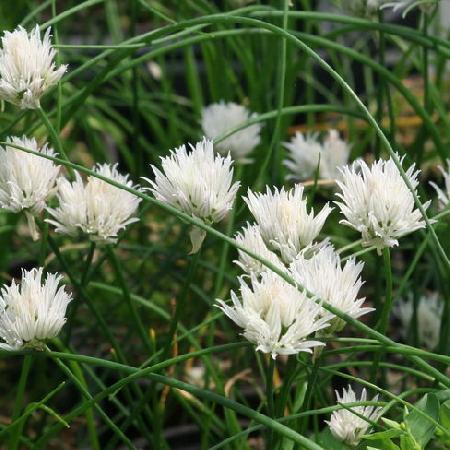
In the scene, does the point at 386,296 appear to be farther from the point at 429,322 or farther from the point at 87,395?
the point at 429,322

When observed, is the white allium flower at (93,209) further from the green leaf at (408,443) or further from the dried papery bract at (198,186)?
the green leaf at (408,443)

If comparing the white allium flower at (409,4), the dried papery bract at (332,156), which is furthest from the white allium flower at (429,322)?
the white allium flower at (409,4)

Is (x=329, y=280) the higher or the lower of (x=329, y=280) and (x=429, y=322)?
the lower

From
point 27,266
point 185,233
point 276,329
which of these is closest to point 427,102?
point 185,233

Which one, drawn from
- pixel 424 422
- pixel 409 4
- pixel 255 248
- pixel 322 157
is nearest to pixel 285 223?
pixel 255 248

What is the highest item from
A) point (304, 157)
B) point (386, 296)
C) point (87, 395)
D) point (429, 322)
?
point (304, 157)

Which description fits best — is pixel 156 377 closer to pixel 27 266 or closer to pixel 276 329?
pixel 276 329

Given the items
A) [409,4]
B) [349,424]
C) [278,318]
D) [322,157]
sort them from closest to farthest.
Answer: [278,318]
[349,424]
[409,4]
[322,157]

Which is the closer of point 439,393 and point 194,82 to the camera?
point 439,393
